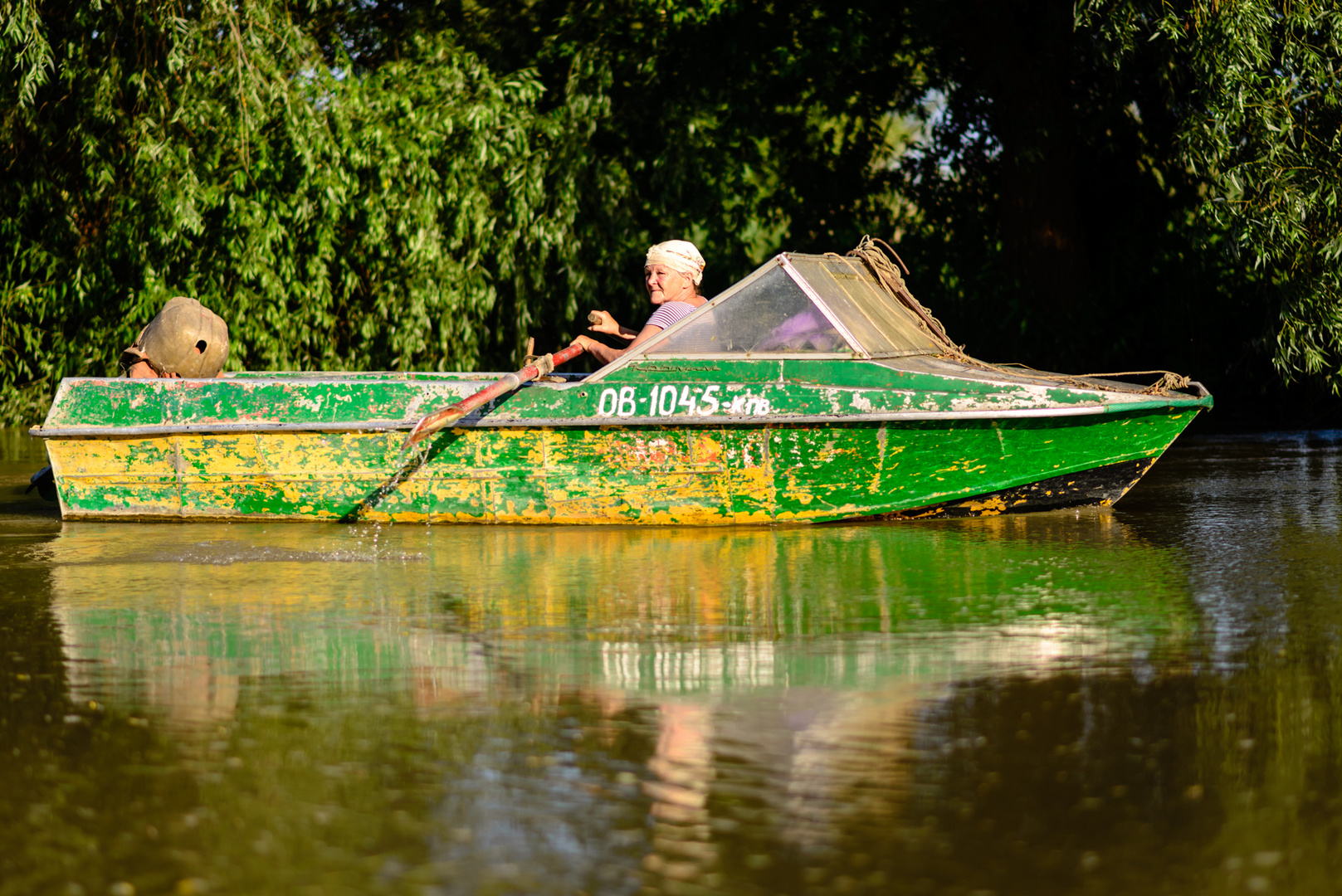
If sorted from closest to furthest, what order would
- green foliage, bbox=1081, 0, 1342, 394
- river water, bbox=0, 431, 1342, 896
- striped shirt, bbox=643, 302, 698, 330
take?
river water, bbox=0, 431, 1342, 896
striped shirt, bbox=643, 302, 698, 330
green foliage, bbox=1081, 0, 1342, 394

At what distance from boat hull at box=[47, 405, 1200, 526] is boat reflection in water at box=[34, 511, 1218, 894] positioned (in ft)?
1.07

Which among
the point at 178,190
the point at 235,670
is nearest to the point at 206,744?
the point at 235,670

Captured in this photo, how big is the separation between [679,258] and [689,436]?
1234mm

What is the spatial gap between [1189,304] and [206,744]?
1274 cm

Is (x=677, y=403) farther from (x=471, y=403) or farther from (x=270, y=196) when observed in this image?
(x=270, y=196)

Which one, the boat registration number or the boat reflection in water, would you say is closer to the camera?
the boat reflection in water

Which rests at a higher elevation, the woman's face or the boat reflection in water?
the woman's face

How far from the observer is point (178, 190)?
42.2 ft

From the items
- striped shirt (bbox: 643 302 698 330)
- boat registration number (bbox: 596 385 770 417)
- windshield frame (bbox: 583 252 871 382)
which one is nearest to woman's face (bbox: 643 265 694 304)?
striped shirt (bbox: 643 302 698 330)

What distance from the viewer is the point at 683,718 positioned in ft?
14.1

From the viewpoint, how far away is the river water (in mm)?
3240

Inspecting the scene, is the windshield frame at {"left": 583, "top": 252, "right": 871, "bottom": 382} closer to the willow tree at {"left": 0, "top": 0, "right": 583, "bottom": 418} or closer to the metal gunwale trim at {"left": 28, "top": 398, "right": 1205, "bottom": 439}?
the metal gunwale trim at {"left": 28, "top": 398, "right": 1205, "bottom": 439}

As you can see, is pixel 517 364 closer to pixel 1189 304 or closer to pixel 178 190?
pixel 178 190

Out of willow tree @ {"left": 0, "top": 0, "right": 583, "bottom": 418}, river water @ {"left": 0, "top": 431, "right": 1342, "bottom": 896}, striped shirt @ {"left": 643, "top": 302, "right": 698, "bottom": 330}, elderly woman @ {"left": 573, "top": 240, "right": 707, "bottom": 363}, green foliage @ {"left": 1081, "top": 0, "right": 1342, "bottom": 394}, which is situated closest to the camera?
river water @ {"left": 0, "top": 431, "right": 1342, "bottom": 896}
